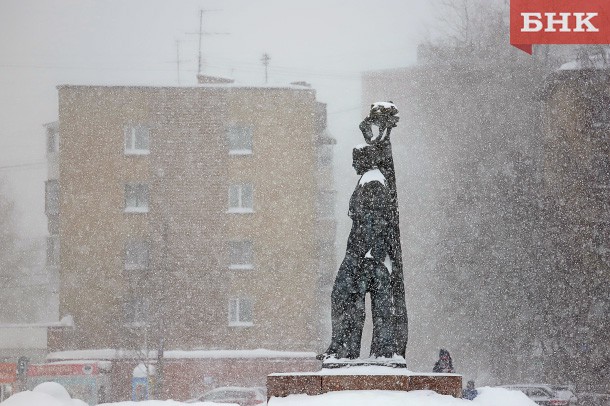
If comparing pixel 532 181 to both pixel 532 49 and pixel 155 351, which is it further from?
pixel 155 351

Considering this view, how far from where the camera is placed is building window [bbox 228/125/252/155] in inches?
1609

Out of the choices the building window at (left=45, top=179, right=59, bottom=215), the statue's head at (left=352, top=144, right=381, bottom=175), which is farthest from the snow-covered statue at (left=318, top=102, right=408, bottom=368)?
the building window at (left=45, top=179, right=59, bottom=215)

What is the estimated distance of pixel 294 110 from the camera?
40.8 metres

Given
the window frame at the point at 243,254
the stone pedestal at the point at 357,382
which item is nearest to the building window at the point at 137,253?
the window frame at the point at 243,254

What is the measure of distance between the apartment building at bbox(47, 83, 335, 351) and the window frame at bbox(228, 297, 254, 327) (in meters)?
0.05

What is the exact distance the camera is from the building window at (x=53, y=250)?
41812 mm

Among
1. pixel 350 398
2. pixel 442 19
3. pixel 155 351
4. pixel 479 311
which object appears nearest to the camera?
pixel 350 398

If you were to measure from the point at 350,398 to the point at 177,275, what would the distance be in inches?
1300

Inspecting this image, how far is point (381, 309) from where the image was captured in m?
8.75

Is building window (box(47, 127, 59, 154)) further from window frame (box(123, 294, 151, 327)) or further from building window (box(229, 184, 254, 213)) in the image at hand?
building window (box(229, 184, 254, 213))

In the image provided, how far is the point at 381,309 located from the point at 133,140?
33.7 metres

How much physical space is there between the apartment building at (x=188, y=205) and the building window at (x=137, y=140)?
0.04m

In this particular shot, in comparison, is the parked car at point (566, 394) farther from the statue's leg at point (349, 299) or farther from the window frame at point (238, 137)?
the statue's leg at point (349, 299)

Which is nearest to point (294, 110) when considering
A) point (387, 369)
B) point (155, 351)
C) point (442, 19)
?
point (442, 19)
